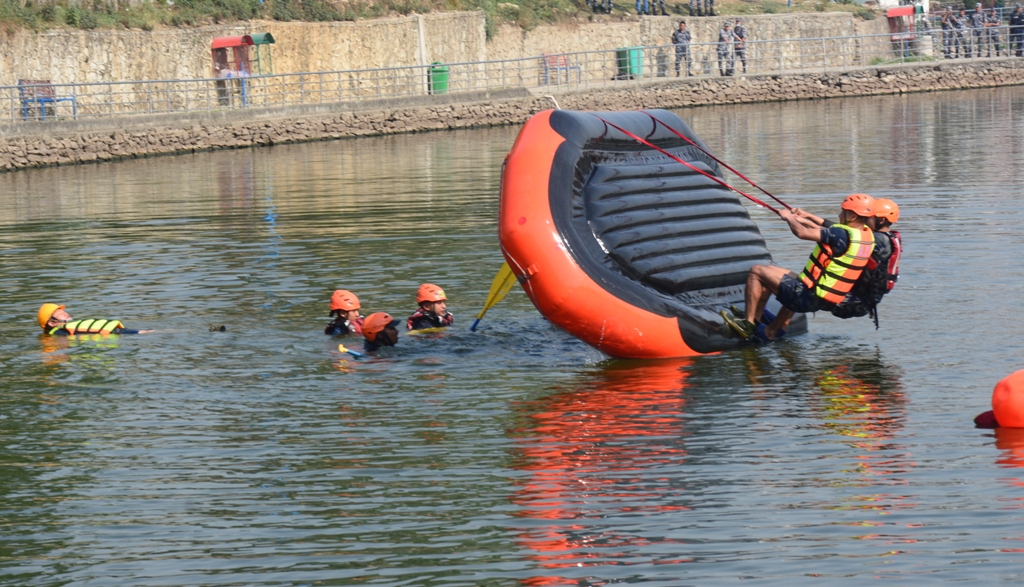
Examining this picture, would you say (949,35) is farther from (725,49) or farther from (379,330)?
(379,330)

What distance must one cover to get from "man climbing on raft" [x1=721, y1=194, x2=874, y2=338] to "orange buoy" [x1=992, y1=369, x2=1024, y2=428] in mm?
1966

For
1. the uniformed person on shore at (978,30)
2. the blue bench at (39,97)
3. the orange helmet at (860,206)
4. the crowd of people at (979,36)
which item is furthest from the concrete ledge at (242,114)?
the orange helmet at (860,206)

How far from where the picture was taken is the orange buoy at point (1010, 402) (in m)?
8.15

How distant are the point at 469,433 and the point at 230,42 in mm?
28874

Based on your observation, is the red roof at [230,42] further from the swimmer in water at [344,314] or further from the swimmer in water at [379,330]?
the swimmer in water at [379,330]

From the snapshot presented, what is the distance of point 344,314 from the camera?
1170cm

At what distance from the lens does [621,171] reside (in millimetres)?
11117

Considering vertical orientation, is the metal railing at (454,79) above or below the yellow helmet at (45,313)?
above

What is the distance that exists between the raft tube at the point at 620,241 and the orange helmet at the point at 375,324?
1.25 m

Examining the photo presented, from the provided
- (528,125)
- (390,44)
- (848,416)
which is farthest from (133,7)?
(848,416)

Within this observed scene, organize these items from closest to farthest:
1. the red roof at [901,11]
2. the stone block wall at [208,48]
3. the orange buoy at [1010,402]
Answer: the orange buoy at [1010,402] → the stone block wall at [208,48] → the red roof at [901,11]

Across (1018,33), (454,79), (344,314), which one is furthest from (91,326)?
(1018,33)

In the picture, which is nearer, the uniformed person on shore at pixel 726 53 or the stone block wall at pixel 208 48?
the stone block wall at pixel 208 48

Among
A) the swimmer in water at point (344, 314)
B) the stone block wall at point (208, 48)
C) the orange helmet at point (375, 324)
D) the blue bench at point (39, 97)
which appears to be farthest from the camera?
the stone block wall at point (208, 48)
